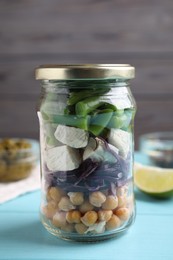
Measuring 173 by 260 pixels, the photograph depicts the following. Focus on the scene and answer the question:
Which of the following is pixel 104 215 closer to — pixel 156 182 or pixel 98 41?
pixel 156 182

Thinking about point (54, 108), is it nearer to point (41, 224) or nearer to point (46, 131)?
point (46, 131)

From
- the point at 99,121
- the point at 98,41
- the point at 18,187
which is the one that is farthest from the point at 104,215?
the point at 98,41

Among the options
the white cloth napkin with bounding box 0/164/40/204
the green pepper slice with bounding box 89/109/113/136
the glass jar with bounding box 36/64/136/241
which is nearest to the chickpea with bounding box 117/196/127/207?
the glass jar with bounding box 36/64/136/241

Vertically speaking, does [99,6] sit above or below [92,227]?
above

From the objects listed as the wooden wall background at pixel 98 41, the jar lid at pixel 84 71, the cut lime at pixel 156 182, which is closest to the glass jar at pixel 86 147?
the jar lid at pixel 84 71

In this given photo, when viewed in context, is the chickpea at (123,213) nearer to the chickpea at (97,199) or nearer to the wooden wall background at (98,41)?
the chickpea at (97,199)

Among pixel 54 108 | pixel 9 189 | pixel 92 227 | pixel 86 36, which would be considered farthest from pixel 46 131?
pixel 86 36
